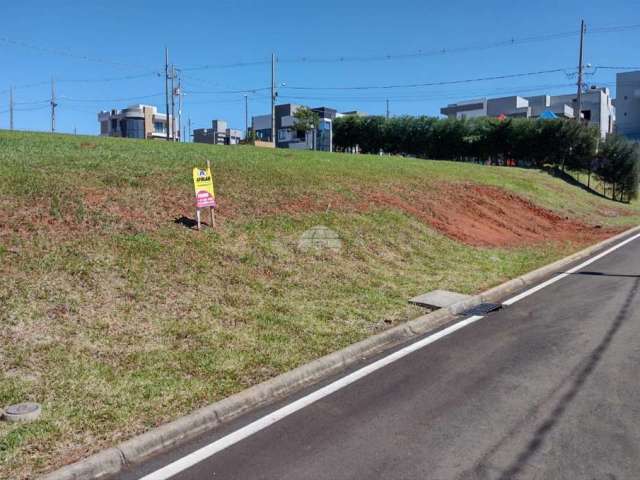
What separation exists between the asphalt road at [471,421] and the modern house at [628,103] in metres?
91.4

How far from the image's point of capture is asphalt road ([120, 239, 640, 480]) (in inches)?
151

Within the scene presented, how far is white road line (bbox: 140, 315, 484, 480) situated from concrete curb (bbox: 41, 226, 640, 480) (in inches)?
9.3

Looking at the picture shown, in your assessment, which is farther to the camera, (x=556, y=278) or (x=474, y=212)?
(x=474, y=212)

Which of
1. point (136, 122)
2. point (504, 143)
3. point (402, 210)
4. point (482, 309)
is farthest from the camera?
point (136, 122)

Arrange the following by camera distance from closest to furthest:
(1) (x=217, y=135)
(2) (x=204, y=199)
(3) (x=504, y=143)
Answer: (2) (x=204, y=199)
(3) (x=504, y=143)
(1) (x=217, y=135)

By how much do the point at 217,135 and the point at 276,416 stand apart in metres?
82.4

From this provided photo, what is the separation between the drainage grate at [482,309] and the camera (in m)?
8.28

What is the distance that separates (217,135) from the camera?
8400cm

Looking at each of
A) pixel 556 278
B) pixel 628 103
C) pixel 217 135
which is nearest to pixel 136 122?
pixel 217 135

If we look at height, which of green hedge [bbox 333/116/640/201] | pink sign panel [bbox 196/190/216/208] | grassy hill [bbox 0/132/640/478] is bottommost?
grassy hill [bbox 0/132/640/478]

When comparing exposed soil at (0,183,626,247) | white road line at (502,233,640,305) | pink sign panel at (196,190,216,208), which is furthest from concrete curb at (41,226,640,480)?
exposed soil at (0,183,626,247)

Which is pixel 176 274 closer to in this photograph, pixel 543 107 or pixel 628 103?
pixel 543 107

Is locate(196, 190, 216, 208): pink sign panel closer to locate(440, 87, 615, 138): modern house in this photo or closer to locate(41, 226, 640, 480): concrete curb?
locate(41, 226, 640, 480): concrete curb

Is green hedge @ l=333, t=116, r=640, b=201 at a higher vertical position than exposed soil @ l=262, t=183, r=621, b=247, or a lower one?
higher
